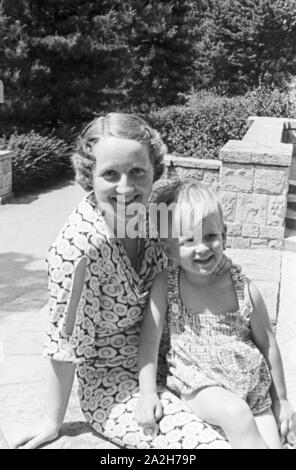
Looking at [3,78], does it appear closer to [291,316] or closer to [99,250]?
[291,316]

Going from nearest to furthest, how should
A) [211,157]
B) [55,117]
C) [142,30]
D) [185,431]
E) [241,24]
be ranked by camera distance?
1. [185,431]
2. [211,157]
3. [55,117]
4. [142,30]
5. [241,24]

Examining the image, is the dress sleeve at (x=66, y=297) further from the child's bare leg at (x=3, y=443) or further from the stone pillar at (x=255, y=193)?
the stone pillar at (x=255, y=193)

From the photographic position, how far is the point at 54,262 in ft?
7.13

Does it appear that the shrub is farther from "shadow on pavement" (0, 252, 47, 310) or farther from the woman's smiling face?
the woman's smiling face

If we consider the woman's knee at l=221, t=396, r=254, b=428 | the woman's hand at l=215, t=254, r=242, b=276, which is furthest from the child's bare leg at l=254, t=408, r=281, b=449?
the woman's hand at l=215, t=254, r=242, b=276

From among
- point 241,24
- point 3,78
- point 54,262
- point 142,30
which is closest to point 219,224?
point 54,262

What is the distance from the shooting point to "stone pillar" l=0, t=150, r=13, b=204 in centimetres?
1333

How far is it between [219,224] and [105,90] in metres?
16.0

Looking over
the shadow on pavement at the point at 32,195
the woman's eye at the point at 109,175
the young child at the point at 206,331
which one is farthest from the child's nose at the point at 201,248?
the shadow on pavement at the point at 32,195

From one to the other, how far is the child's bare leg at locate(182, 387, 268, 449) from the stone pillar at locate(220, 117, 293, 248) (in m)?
4.43

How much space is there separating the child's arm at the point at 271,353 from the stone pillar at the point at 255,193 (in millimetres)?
4208

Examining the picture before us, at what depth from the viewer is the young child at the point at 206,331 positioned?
2195 mm

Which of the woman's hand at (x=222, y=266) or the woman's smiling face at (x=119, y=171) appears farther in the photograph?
the woman's hand at (x=222, y=266)

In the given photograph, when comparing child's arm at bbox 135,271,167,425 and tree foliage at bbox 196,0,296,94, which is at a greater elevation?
child's arm at bbox 135,271,167,425
